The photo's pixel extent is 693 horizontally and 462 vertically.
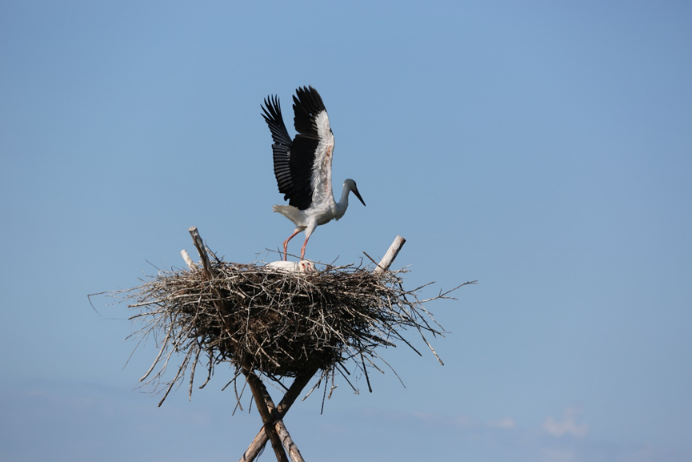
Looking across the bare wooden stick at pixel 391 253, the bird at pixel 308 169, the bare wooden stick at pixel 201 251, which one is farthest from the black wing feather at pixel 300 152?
the bare wooden stick at pixel 201 251

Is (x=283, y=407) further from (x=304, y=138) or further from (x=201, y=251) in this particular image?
(x=304, y=138)

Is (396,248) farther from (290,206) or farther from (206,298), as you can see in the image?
(206,298)

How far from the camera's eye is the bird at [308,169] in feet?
30.0

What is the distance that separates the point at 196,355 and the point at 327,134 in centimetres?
283

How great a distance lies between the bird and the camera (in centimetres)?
914

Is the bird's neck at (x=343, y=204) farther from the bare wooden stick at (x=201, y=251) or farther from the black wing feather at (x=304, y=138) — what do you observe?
the bare wooden stick at (x=201, y=251)

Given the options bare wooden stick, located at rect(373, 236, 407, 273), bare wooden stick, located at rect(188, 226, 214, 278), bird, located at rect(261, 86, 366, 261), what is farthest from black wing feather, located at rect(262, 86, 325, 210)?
bare wooden stick, located at rect(188, 226, 214, 278)

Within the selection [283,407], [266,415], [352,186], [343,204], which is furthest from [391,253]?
[266,415]

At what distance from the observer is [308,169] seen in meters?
9.34

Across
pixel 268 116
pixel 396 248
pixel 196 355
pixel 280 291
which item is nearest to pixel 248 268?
pixel 280 291

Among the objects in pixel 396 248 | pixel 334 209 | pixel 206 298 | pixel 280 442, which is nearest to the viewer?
pixel 206 298

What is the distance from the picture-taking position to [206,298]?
775cm

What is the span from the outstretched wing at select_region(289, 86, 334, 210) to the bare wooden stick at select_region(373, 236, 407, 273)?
103 centimetres

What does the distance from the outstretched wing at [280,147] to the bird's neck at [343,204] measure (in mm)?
611
